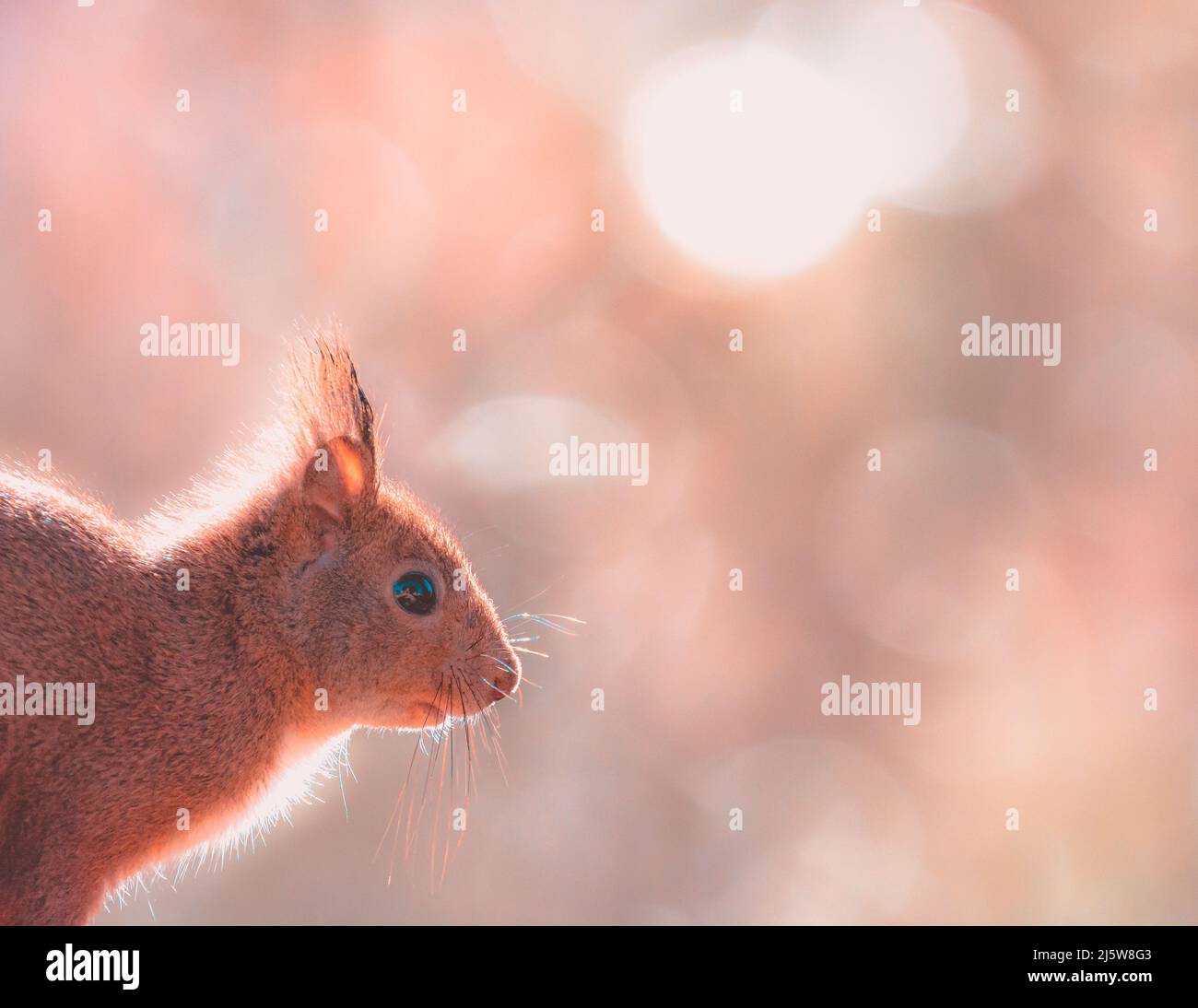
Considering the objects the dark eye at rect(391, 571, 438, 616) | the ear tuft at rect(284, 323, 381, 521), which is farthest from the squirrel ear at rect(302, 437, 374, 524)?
the dark eye at rect(391, 571, 438, 616)

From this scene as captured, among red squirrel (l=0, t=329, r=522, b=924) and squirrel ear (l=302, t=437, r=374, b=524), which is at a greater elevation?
squirrel ear (l=302, t=437, r=374, b=524)

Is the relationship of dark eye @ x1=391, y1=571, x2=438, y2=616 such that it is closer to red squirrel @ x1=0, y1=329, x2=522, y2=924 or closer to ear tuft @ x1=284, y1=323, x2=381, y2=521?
red squirrel @ x1=0, y1=329, x2=522, y2=924

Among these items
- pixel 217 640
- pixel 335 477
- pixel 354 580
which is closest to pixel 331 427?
pixel 335 477

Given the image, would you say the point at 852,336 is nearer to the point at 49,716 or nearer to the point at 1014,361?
the point at 1014,361

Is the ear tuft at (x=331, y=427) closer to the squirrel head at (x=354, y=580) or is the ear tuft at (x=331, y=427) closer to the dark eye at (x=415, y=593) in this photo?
the squirrel head at (x=354, y=580)

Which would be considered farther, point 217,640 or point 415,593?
point 415,593

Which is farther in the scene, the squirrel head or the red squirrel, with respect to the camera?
the squirrel head

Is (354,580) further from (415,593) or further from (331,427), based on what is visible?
(331,427)
